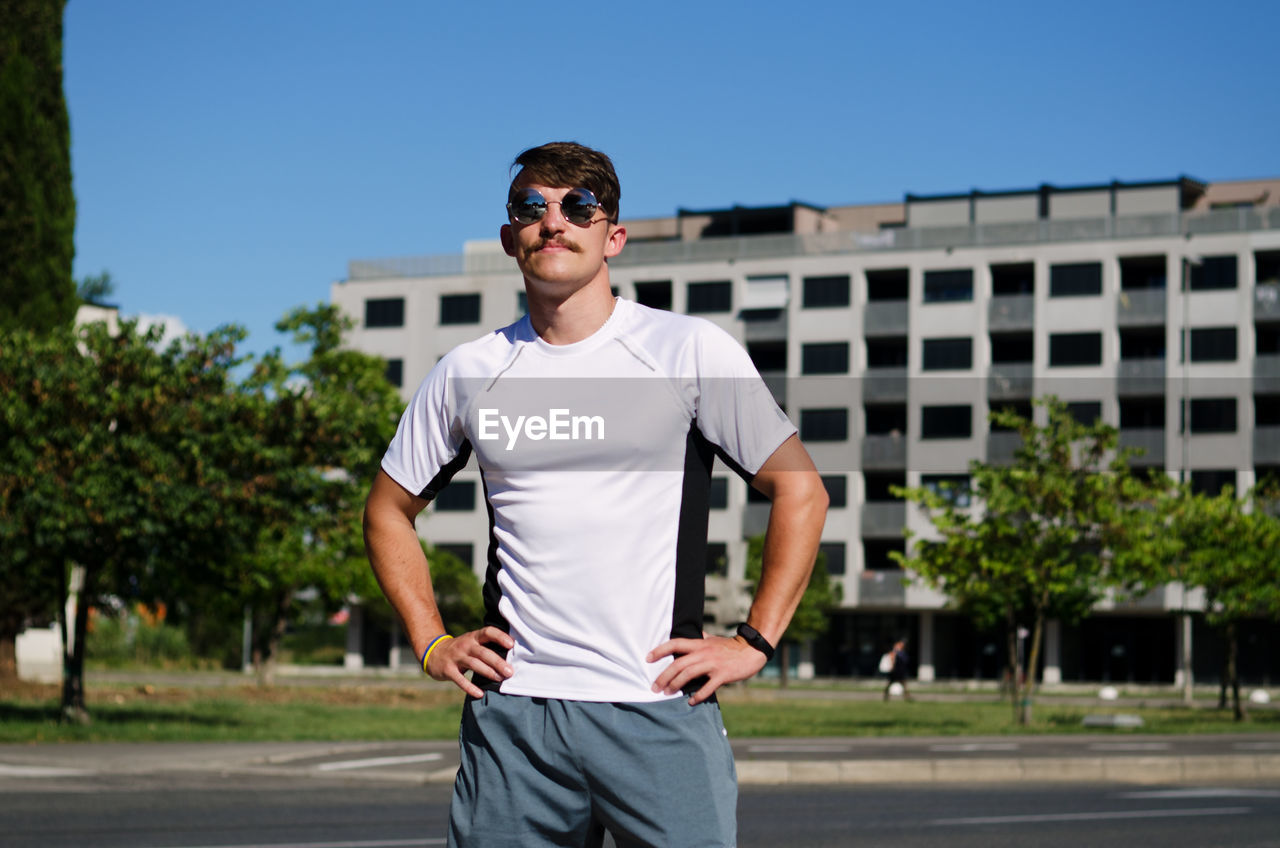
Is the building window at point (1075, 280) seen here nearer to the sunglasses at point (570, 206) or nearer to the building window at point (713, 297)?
the building window at point (713, 297)

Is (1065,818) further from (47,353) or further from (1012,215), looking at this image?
(1012,215)

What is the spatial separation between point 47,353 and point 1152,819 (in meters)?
13.1

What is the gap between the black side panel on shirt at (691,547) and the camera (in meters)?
2.96

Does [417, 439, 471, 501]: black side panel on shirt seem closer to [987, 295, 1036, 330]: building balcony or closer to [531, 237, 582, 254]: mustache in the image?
[531, 237, 582, 254]: mustache

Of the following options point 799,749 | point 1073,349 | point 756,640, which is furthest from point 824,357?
point 756,640

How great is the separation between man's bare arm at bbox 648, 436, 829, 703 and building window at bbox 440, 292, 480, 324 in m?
67.8

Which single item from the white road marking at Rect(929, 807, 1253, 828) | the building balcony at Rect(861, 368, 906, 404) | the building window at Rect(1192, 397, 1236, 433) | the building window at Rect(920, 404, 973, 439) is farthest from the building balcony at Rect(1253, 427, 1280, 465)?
the white road marking at Rect(929, 807, 1253, 828)

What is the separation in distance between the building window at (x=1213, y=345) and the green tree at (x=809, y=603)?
15735mm

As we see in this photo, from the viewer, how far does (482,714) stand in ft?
9.71

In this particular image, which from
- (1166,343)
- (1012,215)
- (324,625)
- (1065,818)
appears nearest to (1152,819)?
(1065,818)

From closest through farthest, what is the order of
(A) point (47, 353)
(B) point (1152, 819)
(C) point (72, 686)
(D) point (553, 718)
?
(D) point (553, 718)
(B) point (1152, 819)
(A) point (47, 353)
(C) point (72, 686)

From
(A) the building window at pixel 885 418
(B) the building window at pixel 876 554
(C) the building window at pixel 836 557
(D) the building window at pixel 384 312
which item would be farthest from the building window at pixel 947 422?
(D) the building window at pixel 384 312

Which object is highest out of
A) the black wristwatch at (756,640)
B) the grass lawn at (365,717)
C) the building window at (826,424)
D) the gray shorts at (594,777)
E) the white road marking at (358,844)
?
the building window at (826,424)

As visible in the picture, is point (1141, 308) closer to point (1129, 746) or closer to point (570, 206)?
point (1129, 746)
